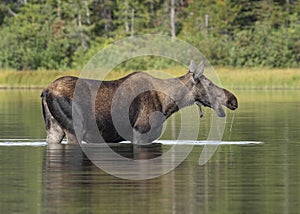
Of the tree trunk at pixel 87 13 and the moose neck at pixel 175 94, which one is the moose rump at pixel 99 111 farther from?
the tree trunk at pixel 87 13

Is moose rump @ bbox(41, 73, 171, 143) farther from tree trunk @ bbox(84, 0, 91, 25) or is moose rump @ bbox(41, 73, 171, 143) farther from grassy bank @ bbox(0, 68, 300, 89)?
tree trunk @ bbox(84, 0, 91, 25)

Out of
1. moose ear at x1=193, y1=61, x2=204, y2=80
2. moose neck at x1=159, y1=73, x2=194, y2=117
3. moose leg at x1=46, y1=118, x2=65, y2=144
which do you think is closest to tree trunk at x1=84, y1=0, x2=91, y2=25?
moose neck at x1=159, y1=73, x2=194, y2=117

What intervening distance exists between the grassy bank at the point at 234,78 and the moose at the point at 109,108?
1522 inches

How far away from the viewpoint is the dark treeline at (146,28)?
250ft

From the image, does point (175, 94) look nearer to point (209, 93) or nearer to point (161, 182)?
point (209, 93)

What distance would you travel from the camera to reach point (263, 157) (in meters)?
18.5

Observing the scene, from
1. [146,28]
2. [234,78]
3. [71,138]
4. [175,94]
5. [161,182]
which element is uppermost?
Result: [175,94]

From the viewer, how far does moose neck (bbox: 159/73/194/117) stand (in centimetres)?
2078

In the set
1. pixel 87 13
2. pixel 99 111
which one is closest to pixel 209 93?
pixel 99 111

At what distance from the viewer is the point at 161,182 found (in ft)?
48.9

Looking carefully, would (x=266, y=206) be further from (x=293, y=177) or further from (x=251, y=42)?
(x=251, y=42)

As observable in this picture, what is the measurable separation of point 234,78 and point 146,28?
27.4 m

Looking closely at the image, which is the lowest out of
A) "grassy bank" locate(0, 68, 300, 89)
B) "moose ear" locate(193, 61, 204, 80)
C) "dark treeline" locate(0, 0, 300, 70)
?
"grassy bank" locate(0, 68, 300, 89)

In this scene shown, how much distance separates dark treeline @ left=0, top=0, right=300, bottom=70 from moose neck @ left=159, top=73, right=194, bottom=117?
52527mm
